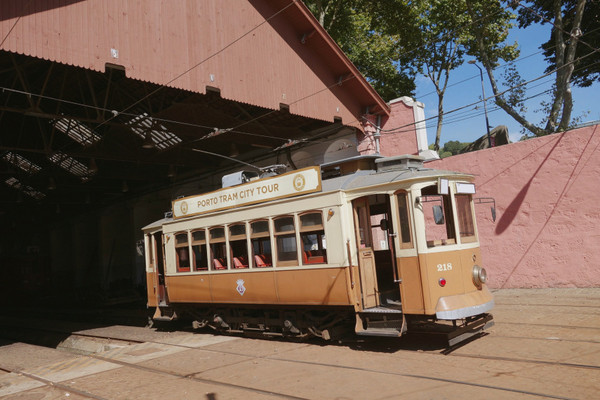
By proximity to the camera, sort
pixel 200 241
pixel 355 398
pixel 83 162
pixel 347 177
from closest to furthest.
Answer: pixel 355 398
pixel 347 177
pixel 200 241
pixel 83 162

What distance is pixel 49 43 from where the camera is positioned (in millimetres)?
10258

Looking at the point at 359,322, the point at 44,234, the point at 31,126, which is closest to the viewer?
the point at 359,322

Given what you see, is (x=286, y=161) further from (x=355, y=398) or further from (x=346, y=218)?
(x=355, y=398)

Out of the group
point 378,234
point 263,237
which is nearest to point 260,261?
point 263,237

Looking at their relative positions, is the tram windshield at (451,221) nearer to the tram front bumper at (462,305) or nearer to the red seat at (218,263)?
the tram front bumper at (462,305)

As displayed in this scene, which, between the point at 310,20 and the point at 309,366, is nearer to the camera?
the point at 309,366

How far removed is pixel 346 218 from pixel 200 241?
436 centimetres

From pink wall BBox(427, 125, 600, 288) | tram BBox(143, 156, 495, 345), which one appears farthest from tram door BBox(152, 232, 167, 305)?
pink wall BBox(427, 125, 600, 288)

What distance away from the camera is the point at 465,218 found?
836 cm

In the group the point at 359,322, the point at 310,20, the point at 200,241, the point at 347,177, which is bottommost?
the point at 359,322

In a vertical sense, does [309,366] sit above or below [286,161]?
below

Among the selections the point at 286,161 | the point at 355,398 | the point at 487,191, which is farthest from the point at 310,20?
the point at 355,398

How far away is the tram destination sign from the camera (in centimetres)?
903

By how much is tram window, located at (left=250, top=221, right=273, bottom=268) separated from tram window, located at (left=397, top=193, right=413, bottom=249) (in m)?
2.97
